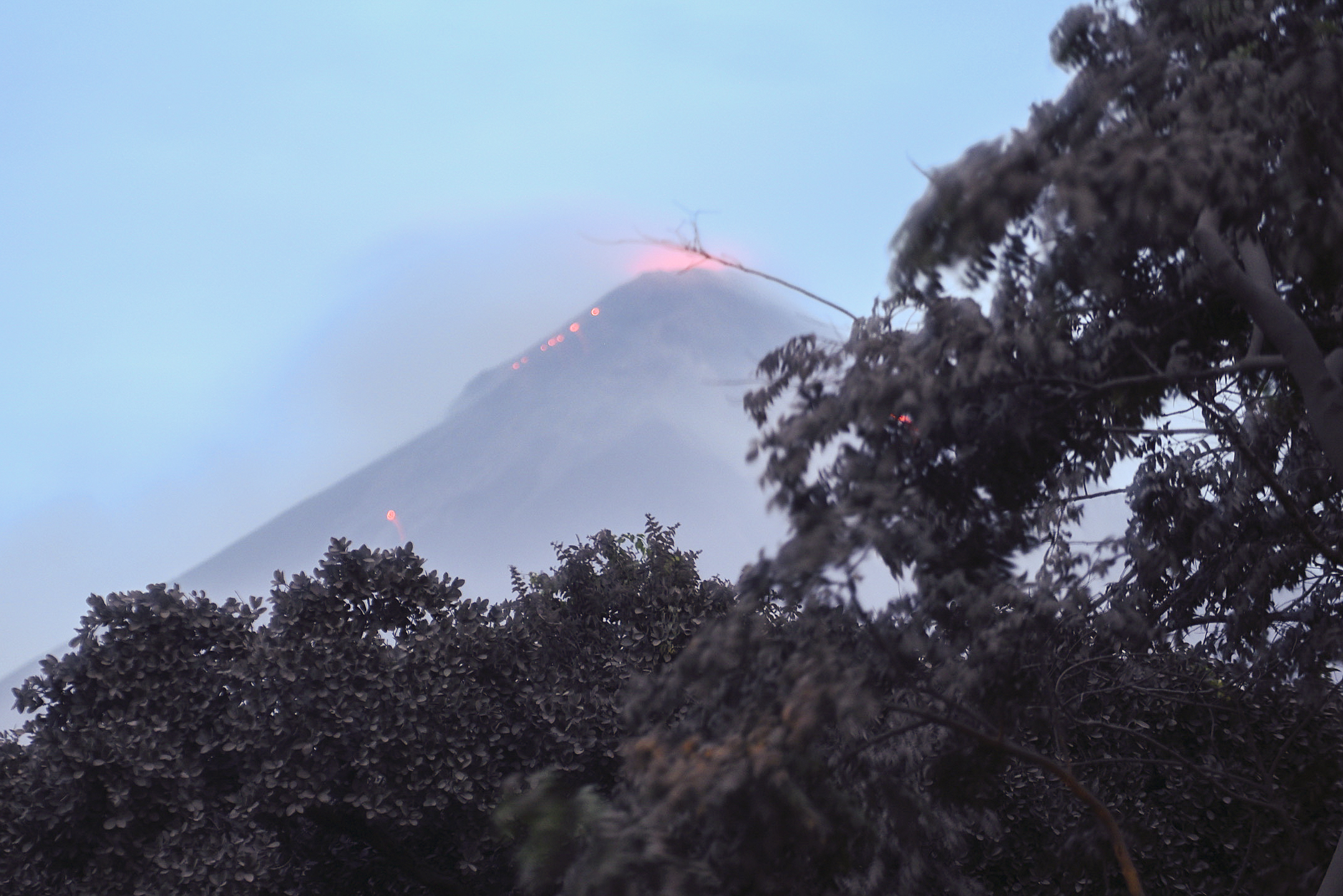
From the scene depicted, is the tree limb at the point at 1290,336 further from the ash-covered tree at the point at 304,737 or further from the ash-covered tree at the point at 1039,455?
the ash-covered tree at the point at 304,737

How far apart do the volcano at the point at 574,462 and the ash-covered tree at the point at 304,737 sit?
89.8m

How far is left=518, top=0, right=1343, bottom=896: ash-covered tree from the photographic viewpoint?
16.1 ft

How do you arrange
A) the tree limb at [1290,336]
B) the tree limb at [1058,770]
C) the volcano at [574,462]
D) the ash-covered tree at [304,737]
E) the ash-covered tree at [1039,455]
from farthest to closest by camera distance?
the volcano at [574,462] < the ash-covered tree at [304,737] < the tree limb at [1290,336] < the tree limb at [1058,770] < the ash-covered tree at [1039,455]

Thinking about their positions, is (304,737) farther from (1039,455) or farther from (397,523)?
(397,523)

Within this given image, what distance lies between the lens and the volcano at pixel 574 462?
124250mm

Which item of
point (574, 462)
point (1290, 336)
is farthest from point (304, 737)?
point (574, 462)

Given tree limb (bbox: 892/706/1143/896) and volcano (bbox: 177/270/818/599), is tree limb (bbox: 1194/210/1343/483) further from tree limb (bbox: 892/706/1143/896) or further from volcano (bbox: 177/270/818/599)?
volcano (bbox: 177/270/818/599)

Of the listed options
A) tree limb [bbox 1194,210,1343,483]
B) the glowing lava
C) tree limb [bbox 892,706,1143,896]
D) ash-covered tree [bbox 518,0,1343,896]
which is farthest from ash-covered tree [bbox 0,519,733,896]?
the glowing lava

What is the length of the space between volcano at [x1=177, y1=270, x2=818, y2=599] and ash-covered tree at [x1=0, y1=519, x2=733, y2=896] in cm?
8984

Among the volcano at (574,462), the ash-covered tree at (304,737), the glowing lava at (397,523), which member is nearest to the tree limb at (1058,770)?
the ash-covered tree at (304,737)

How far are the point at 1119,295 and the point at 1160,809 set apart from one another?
299 inches

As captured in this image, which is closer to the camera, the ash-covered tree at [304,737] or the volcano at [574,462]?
the ash-covered tree at [304,737]

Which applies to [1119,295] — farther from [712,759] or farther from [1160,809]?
[1160,809]

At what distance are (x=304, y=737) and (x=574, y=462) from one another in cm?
12575
